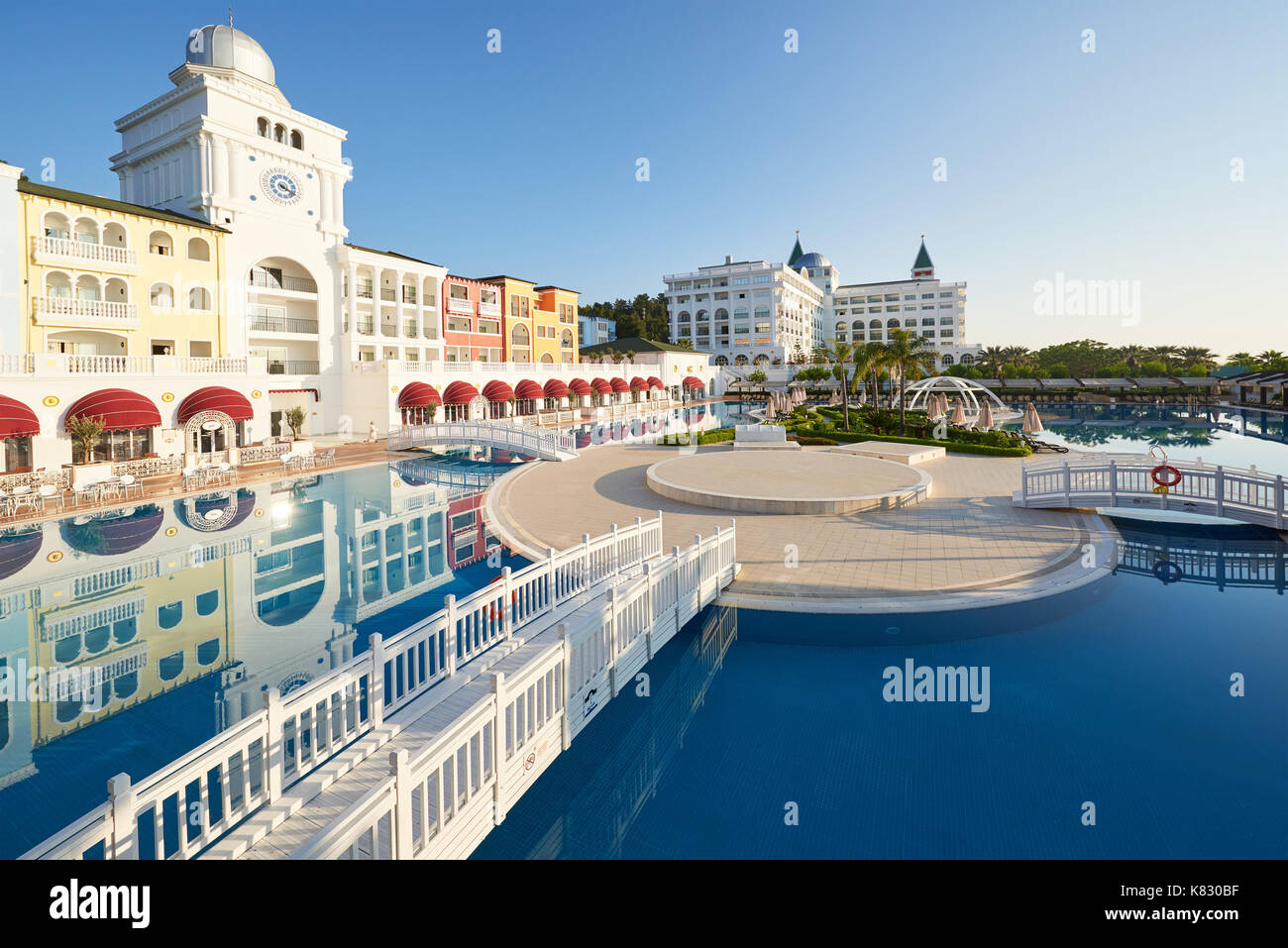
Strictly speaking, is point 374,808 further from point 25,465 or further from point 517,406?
point 517,406

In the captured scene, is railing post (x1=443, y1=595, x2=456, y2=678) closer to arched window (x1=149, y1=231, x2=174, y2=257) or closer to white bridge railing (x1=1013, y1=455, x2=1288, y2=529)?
white bridge railing (x1=1013, y1=455, x2=1288, y2=529)

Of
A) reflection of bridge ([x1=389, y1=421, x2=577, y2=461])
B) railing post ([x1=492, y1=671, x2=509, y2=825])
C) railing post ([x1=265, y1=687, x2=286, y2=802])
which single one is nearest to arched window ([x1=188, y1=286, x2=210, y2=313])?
reflection of bridge ([x1=389, y1=421, x2=577, y2=461])

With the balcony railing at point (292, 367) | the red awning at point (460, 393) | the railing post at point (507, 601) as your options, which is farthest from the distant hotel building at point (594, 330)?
the railing post at point (507, 601)

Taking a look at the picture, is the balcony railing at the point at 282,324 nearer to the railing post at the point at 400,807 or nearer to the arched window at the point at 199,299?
the arched window at the point at 199,299

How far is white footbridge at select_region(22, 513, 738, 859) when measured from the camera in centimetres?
380

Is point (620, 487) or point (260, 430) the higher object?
point (260, 430)

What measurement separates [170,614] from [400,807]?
29.7ft

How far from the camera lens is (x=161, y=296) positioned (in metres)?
28.9

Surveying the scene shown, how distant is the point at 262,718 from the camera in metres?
4.56

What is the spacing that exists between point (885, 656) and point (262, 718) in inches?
278

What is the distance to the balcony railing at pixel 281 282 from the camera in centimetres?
3416

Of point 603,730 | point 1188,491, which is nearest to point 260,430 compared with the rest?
point 603,730

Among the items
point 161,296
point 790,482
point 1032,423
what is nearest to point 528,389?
point 161,296
